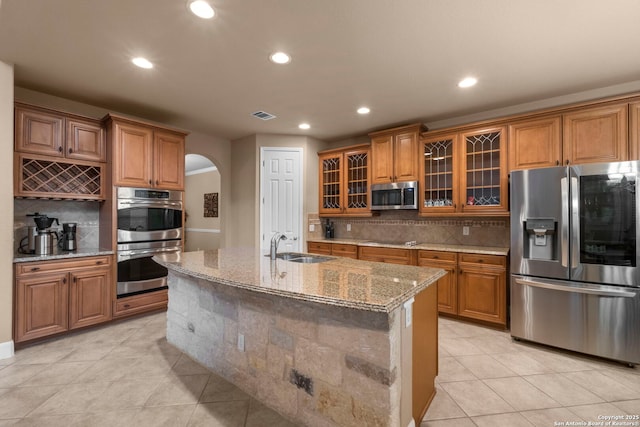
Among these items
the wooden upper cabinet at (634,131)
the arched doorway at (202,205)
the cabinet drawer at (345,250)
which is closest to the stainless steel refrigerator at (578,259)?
the wooden upper cabinet at (634,131)

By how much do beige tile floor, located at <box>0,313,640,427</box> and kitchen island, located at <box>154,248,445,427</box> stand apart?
208mm

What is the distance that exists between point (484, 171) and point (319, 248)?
2610 millimetres

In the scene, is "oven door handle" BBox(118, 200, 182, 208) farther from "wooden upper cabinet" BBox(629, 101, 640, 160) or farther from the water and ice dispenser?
"wooden upper cabinet" BBox(629, 101, 640, 160)

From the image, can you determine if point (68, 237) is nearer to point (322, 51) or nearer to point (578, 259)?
point (322, 51)

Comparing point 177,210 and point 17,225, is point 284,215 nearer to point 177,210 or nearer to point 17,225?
point 177,210

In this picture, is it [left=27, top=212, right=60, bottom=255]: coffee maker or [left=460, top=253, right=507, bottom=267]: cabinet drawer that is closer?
[left=27, top=212, right=60, bottom=255]: coffee maker

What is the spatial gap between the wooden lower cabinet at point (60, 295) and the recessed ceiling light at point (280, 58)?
2.84 meters

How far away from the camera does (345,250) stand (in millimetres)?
4492

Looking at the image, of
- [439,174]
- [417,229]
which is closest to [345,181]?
[417,229]

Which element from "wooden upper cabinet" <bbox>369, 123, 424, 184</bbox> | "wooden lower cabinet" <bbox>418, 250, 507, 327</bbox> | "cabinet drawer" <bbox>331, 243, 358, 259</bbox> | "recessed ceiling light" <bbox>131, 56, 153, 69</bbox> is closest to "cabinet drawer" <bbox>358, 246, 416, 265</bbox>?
"cabinet drawer" <bbox>331, 243, 358, 259</bbox>

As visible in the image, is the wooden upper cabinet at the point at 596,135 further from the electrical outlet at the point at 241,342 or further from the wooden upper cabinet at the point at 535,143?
the electrical outlet at the point at 241,342

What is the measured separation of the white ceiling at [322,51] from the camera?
1967mm

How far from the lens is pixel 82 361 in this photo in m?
2.59

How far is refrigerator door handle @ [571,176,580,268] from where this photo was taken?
8.82 ft
